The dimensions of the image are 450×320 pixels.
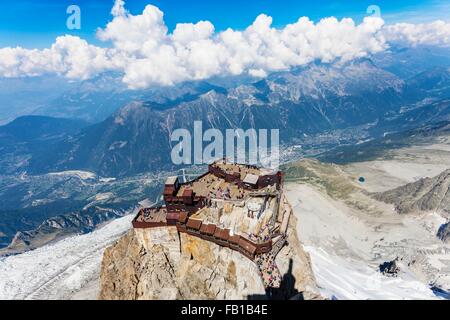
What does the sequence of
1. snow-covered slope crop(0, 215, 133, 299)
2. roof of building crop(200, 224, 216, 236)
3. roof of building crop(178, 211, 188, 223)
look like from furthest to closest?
snow-covered slope crop(0, 215, 133, 299) → roof of building crop(178, 211, 188, 223) → roof of building crop(200, 224, 216, 236)

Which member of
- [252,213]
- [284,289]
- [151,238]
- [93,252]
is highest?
[252,213]

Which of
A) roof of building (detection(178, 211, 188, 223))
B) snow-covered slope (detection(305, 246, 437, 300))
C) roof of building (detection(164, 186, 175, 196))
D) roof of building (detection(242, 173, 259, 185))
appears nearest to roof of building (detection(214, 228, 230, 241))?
roof of building (detection(178, 211, 188, 223))

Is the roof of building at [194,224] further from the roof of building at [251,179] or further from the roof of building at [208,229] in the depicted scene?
the roof of building at [251,179]

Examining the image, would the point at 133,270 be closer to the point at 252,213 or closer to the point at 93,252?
the point at 252,213

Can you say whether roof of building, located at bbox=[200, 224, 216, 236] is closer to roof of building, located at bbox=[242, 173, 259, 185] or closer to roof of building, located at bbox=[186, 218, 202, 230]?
roof of building, located at bbox=[186, 218, 202, 230]

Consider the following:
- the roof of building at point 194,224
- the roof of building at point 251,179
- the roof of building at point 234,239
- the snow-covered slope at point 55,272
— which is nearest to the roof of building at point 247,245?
the roof of building at point 234,239

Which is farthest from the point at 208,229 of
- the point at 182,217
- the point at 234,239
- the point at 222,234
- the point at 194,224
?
the point at 182,217

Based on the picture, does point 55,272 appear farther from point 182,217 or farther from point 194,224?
point 194,224
